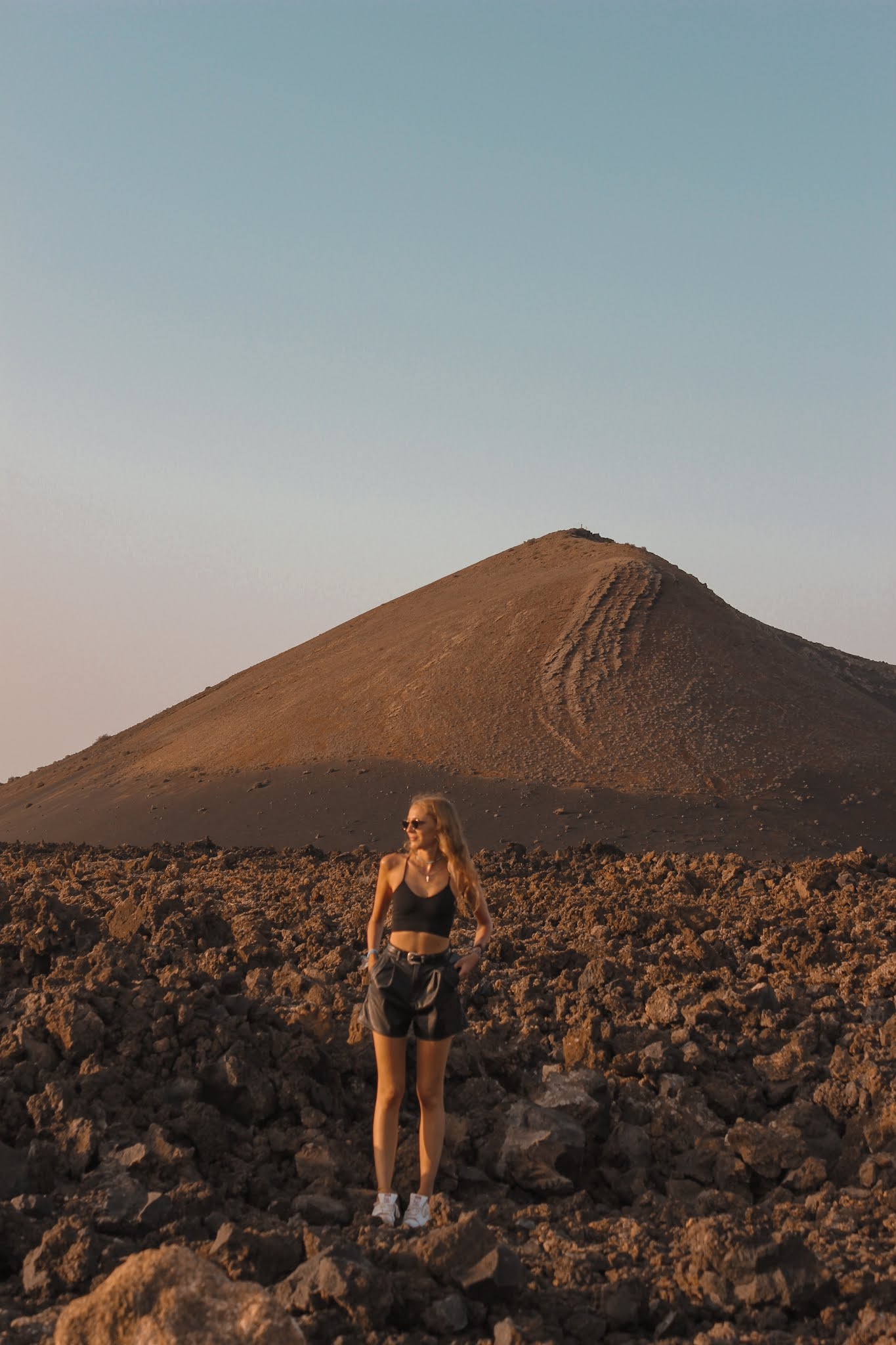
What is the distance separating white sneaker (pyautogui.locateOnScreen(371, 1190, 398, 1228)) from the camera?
457 centimetres

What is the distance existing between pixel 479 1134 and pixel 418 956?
56.3 inches

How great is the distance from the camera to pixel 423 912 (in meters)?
4.73

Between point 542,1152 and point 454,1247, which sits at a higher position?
point 454,1247

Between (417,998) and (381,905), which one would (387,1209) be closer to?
(417,998)

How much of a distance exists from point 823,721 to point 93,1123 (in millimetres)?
24559

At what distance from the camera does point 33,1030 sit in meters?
5.83

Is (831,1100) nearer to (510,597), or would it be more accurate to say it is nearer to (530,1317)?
(530,1317)

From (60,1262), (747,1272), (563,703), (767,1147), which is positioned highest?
(563,703)

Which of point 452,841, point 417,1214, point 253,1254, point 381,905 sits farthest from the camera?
point 381,905

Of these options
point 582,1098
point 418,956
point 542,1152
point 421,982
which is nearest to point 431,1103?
point 421,982

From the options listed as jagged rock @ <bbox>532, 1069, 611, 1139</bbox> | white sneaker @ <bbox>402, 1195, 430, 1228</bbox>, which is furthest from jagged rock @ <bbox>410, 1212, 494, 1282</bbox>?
jagged rock @ <bbox>532, 1069, 611, 1139</bbox>

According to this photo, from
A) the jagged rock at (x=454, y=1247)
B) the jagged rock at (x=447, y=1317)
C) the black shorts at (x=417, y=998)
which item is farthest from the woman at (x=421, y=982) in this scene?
the jagged rock at (x=447, y=1317)

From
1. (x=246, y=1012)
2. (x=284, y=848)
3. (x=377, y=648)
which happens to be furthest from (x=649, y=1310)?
(x=377, y=648)

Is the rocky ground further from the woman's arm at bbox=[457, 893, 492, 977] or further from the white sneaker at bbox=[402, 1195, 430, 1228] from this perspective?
the woman's arm at bbox=[457, 893, 492, 977]
